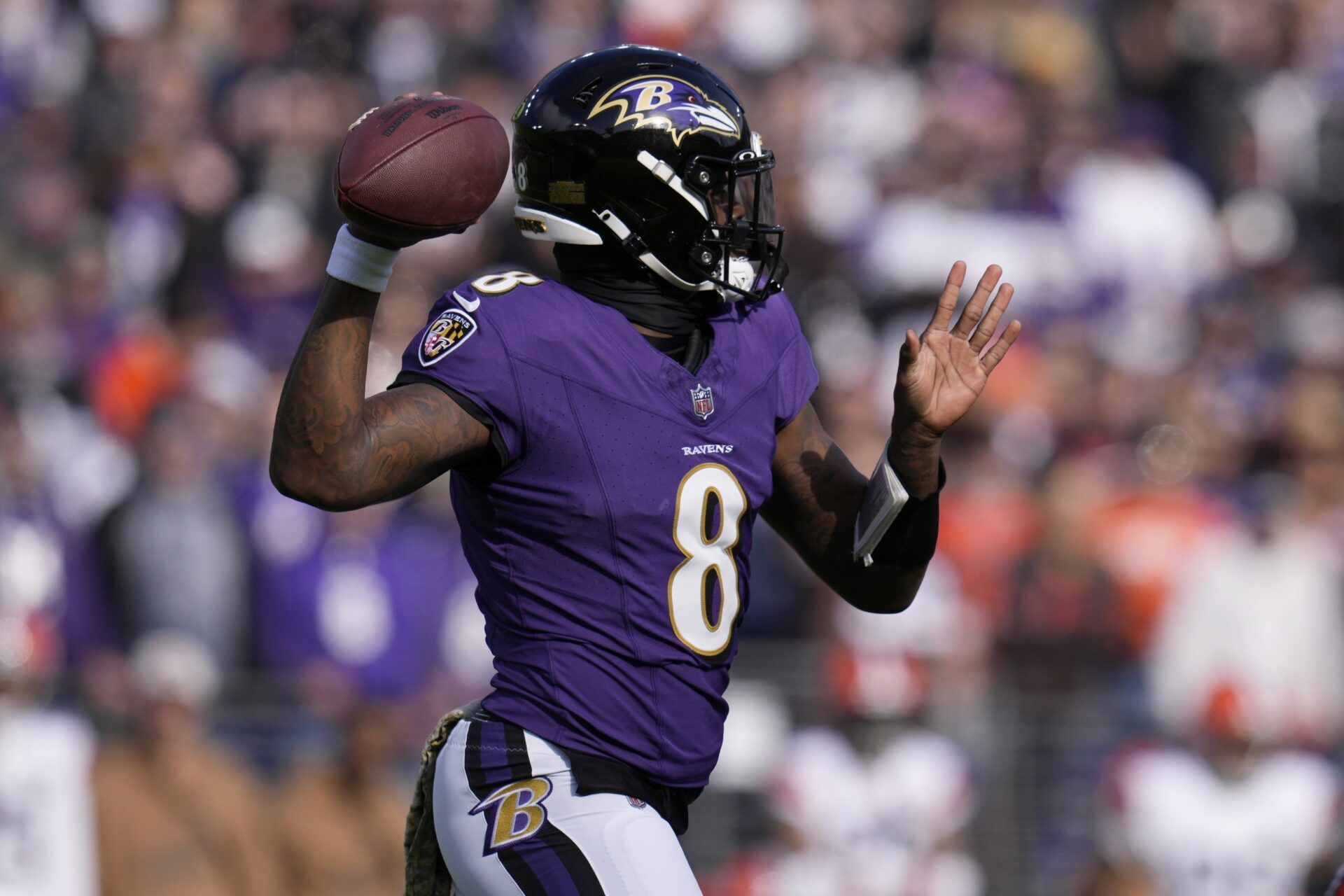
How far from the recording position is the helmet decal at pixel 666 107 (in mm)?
3395

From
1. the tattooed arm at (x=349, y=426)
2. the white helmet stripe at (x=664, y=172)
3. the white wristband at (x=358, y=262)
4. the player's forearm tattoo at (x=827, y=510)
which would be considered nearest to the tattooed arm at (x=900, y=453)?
the player's forearm tattoo at (x=827, y=510)

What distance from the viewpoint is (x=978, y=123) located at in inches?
414

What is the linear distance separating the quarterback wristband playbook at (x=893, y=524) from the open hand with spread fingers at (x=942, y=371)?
0.03 metres

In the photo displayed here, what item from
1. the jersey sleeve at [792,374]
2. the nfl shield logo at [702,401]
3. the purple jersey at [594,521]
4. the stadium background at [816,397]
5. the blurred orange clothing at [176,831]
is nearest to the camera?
the purple jersey at [594,521]

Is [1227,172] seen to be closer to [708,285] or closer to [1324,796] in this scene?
[1324,796]

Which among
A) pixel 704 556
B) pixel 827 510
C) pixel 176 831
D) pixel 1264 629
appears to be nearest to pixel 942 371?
pixel 827 510

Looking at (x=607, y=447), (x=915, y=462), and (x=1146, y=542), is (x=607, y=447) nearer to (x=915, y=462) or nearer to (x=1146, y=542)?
(x=915, y=462)

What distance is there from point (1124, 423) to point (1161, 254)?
5.76 ft

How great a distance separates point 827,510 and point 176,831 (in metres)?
4.15

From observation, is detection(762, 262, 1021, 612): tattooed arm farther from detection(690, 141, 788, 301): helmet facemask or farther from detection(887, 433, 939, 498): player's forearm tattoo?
detection(690, 141, 788, 301): helmet facemask

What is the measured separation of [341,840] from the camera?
7.19 metres

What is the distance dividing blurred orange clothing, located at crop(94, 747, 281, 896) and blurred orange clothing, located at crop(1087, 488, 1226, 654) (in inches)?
133

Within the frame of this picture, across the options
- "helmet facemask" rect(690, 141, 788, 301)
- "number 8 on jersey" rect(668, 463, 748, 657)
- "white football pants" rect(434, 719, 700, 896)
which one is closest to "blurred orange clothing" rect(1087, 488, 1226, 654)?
"helmet facemask" rect(690, 141, 788, 301)

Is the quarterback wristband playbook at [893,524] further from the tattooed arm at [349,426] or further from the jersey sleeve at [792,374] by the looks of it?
the tattooed arm at [349,426]
